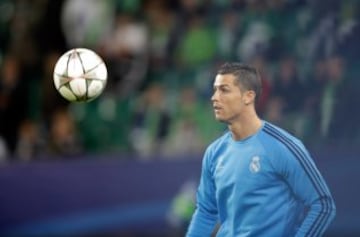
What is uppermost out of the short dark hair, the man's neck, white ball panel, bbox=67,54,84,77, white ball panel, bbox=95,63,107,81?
white ball panel, bbox=67,54,84,77

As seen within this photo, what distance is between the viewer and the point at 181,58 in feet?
38.1

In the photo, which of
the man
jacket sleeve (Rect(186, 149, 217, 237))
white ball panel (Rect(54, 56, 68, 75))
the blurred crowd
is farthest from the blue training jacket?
the blurred crowd

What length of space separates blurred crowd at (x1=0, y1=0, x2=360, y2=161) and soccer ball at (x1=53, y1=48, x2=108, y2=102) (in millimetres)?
2384

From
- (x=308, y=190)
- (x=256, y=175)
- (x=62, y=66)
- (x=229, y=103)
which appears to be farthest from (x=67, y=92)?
(x=308, y=190)

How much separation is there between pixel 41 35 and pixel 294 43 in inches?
136

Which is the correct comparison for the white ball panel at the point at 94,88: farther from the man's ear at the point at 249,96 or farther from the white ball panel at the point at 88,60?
the man's ear at the point at 249,96

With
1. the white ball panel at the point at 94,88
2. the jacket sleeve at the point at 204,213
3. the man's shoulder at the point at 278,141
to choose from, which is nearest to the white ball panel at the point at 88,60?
the white ball panel at the point at 94,88

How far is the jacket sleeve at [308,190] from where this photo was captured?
20.3ft

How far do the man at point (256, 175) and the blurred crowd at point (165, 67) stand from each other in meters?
2.86

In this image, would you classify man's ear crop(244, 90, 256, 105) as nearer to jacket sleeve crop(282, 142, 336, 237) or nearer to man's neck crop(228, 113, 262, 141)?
man's neck crop(228, 113, 262, 141)

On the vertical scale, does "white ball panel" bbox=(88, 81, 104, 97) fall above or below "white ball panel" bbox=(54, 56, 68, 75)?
below

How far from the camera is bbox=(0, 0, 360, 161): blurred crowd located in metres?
9.62

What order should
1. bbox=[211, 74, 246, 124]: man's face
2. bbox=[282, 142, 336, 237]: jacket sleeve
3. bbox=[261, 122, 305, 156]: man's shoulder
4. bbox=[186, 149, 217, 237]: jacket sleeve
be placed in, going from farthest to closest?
bbox=[186, 149, 217, 237]: jacket sleeve
bbox=[211, 74, 246, 124]: man's face
bbox=[261, 122, 305, 156]: man's shoulder
bbox=[282, 142, 336, 237]: jacket sleeve

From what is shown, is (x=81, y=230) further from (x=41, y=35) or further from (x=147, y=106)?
(x=41, y=35)
